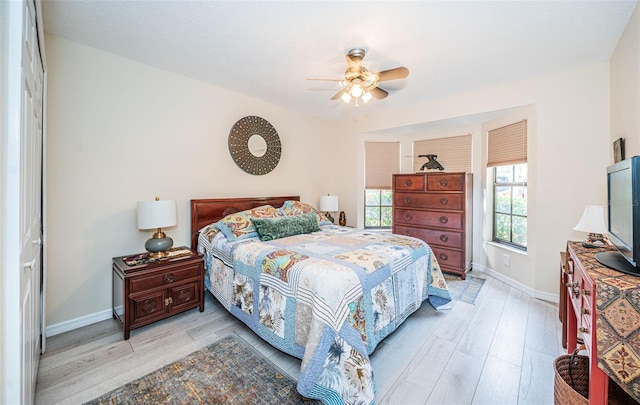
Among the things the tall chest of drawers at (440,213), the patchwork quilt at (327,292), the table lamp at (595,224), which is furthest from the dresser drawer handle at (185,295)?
the table lamp at (595,224)

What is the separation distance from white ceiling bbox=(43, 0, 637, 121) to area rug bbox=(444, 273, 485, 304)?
2520 millimetres

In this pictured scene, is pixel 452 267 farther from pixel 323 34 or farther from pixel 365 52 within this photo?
pixel 323 34

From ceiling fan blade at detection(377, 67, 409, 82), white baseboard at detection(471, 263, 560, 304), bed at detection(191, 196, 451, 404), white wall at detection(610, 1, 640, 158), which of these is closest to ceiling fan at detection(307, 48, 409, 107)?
ceiling fan blade at detection(377, 67, 409, 82)

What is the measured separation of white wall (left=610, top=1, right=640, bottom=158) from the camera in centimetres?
190

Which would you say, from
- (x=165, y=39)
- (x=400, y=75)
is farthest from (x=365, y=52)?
(x=165, y=39)

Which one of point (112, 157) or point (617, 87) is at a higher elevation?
point (617, 87)

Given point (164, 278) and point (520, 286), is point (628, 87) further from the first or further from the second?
point (164, 278)

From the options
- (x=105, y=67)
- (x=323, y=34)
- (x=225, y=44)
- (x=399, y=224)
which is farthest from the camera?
→ (x=399, y=224)

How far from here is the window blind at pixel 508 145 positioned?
3.21 m

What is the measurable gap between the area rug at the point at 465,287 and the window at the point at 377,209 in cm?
145

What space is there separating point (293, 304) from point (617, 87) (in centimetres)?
340

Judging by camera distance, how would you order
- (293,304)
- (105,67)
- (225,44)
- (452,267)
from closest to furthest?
(293,304) < (225,44) < (105,67) < (452,267)

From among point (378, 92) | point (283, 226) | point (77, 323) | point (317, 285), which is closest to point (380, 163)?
point (378, 92)

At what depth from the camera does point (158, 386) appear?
1.70 metres
